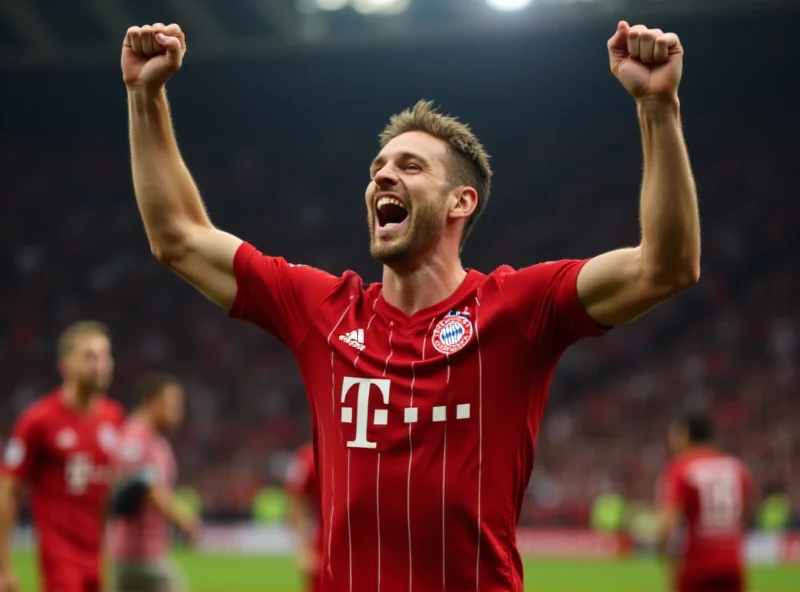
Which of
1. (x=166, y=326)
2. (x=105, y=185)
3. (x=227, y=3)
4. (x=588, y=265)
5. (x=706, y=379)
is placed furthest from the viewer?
(x=105, y=185)

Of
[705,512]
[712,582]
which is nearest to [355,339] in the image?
[705,512]

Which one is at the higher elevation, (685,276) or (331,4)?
(331,4)

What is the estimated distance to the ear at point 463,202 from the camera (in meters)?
3.58

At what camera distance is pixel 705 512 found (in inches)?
369

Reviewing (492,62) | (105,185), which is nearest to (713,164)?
(492,62)

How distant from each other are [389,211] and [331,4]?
23.1 metres

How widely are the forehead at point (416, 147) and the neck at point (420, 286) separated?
31 centimetres

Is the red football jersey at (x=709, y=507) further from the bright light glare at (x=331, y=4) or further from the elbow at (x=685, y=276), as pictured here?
the bright light glare at (x=331, y=4)

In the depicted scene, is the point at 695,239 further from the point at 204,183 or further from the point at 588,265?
the point at 204,183

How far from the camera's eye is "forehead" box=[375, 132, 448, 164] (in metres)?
3.54

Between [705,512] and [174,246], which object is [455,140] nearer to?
[174,246]

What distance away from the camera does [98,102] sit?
2962 cm

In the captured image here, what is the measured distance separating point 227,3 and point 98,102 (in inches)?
226

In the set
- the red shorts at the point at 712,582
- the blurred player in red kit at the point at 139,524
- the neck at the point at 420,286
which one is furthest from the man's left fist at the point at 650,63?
the red shorts at the point at 712,582
